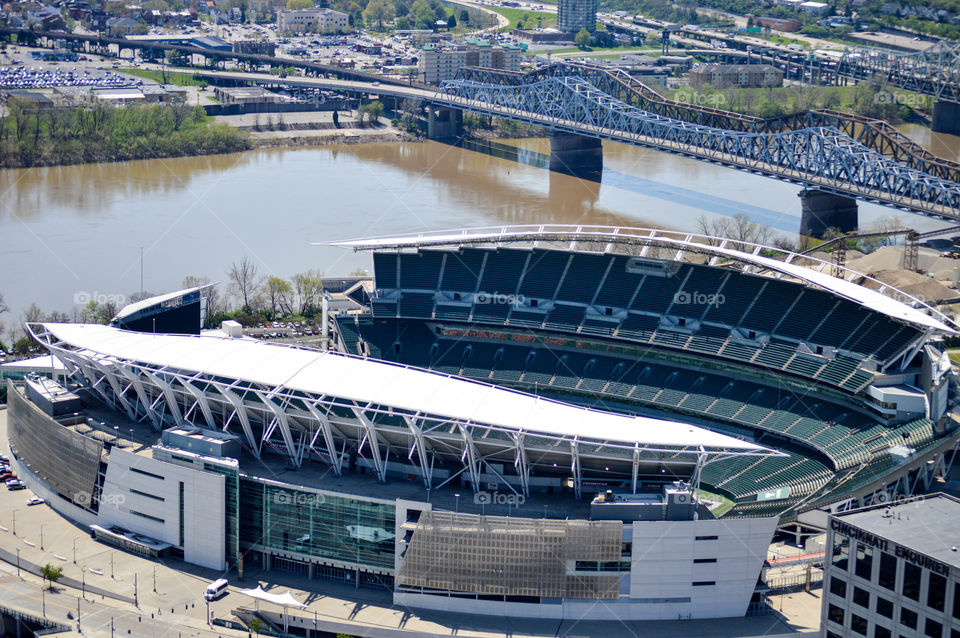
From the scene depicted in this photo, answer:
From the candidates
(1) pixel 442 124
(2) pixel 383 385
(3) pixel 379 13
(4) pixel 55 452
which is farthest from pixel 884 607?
(3) pixel 379 13

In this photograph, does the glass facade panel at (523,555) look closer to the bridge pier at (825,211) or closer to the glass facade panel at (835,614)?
the glass facade panel at (835,614)

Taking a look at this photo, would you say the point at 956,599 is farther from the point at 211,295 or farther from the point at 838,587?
the point at 211,295

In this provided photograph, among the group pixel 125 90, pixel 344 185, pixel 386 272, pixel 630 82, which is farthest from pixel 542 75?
pixel 386 272

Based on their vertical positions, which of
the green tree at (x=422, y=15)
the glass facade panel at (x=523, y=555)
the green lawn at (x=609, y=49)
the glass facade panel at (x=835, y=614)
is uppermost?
the green tree at (x=422, y=15)

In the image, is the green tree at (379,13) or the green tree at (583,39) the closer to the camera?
the green tree at (583,39)

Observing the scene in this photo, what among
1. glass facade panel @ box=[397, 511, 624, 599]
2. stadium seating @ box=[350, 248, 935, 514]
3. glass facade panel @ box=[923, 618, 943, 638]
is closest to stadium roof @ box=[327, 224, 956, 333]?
stadium seating @ box=[350, 248, 935, 514]

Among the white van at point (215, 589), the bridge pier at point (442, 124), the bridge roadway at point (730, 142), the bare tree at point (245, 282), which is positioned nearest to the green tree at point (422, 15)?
the bridge roadway at point (730, 142)
